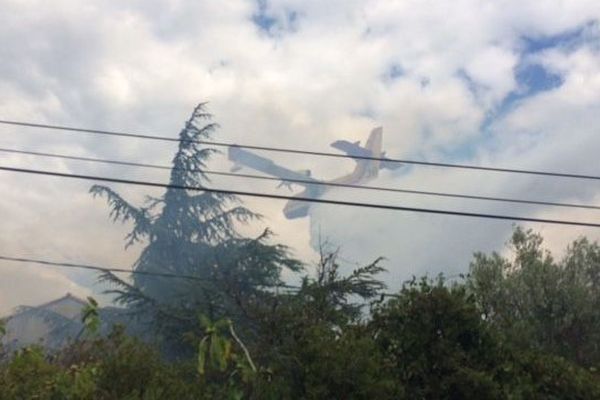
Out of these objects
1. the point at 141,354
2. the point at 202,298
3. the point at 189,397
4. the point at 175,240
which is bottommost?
the point at 189,397

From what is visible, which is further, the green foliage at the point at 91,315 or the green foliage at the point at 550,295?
the green foliage at the point at 550,295

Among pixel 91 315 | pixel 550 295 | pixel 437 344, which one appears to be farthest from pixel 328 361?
pixel 550 295

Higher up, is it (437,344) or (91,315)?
(91,315)

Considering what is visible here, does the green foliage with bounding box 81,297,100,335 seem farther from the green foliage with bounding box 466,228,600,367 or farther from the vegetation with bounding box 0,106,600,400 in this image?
the green foliage with bounding box 466,228,600,367

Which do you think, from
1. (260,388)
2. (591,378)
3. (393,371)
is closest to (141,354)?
(260,388)

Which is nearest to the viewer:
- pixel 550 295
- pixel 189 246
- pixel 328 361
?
pixel 328 361

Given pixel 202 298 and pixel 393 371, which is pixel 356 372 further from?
pixel 202 298

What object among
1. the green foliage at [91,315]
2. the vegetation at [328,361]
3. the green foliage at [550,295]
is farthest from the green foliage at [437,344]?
the green foliage at [550,295]

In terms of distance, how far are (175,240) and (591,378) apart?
108ft

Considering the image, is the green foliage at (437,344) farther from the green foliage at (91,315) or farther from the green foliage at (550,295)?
the green foliage at (550,295)

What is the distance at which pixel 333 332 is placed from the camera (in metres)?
13.3

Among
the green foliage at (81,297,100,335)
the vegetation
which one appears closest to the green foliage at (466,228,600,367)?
the vegetation

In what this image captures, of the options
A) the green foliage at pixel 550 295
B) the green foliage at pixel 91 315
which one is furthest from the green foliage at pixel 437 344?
the green foliage at pixel 550 295

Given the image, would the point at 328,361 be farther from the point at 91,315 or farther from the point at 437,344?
the point at 91,315
